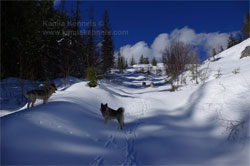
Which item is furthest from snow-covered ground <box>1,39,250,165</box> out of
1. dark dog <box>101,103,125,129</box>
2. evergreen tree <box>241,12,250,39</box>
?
evergreen tree <box>241,12,250,39</box>

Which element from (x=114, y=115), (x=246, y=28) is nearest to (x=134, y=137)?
(x=114, y=115)

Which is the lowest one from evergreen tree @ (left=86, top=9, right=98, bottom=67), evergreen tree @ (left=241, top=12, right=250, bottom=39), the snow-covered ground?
the snow-covered ground

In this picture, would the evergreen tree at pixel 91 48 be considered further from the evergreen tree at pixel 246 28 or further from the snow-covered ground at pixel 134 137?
the evergreen tree at pixel 246 28

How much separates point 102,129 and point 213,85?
5.86m

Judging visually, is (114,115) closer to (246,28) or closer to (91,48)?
(91,48)

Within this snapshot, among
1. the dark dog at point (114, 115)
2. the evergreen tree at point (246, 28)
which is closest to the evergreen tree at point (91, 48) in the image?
the dark dog at point (114, 115)

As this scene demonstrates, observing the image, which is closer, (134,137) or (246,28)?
(134,137)

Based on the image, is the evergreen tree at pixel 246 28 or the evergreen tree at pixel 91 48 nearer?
the evergreen tree at pixel 91 48

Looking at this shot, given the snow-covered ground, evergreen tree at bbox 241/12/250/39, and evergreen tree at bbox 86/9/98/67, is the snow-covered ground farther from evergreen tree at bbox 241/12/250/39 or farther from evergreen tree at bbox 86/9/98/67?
evergreen tree at bbox 241/12/250/39

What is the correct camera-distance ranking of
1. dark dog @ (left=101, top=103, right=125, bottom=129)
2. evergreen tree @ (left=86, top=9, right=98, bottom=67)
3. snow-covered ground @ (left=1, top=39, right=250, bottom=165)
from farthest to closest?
evergreen tree @ (left=86, top=9, right=98, bottom=67) < dark dog @ (left=101, top=103, right=125, bottom=129) < snow-covered ground @ (left=1, top=39, right=250, bottom=165)

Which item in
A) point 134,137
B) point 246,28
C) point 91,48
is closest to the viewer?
point 134,137

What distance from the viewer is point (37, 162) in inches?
93.6

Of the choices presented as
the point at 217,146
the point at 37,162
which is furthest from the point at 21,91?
the point at 217,146

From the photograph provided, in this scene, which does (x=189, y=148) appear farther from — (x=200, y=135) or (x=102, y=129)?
(x=102, y=129)
